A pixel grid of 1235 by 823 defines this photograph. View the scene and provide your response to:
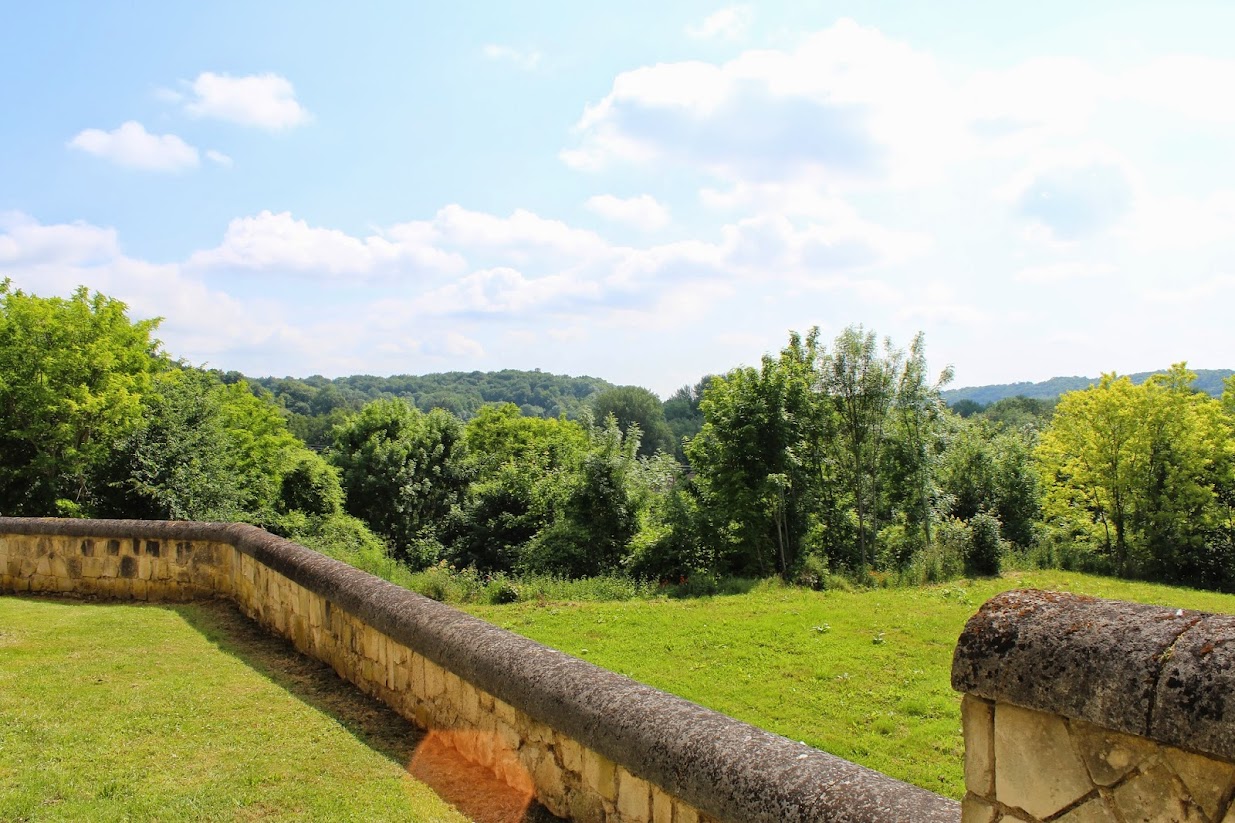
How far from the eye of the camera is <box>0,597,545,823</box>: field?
4.12m

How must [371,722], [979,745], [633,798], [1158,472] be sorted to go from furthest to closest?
[1158,472], [371,722], [633,798], [979,745]

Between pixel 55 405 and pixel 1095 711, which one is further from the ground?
pixel 55 405

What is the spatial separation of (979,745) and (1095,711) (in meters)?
0.34

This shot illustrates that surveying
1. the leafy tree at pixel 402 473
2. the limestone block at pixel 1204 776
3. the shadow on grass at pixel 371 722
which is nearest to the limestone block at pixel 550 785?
the shadow on grass at pixel 371 722

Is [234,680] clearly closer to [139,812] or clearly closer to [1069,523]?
[139,812]

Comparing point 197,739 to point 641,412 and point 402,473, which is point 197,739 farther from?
point 641,412

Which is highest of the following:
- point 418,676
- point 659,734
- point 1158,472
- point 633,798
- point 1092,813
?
point 1092,813

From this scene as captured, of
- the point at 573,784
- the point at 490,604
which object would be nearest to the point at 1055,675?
the point at 573,784

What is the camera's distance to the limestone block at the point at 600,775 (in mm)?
3584

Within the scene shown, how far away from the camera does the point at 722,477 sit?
2238 cm

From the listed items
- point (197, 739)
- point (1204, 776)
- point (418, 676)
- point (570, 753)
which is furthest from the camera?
point (418, 676)

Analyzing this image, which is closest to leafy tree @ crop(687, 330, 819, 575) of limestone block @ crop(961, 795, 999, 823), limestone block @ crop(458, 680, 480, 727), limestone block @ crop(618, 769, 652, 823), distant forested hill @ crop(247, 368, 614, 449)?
limestone block @ crop(458, 680, 480, 727)

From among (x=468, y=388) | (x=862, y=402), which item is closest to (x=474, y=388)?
(x=468, y=388)

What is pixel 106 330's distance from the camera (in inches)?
770
